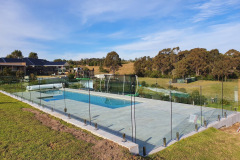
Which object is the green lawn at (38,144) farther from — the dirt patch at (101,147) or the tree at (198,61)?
the tree at (198,61)

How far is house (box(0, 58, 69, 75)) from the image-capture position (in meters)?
35.0

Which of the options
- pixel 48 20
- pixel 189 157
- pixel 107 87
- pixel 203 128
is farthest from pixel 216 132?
pixel 48 20

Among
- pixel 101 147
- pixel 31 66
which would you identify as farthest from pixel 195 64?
pixel 31 66

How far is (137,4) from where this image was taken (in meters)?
12.5

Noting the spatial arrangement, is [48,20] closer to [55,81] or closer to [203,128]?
[55,81]

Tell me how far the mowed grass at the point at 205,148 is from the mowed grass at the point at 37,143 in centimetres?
185

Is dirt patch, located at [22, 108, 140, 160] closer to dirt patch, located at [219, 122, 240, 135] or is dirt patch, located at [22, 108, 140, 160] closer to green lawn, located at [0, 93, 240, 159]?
green lawn, located at [0, 93, 240, 159]

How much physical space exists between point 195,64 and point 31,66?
1449 inches

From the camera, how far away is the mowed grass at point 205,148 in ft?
13.0

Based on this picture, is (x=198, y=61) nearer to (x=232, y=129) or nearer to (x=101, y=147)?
(x=232, y=129)

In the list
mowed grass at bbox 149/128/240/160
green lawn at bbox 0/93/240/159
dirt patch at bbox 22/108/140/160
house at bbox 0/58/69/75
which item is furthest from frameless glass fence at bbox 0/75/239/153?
house at bbox 0/58/69/75

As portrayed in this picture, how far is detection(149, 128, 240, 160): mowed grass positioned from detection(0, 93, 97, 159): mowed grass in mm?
1846

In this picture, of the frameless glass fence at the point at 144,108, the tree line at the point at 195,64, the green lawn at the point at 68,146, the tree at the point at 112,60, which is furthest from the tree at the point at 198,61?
the green lawn at the point at 68,146

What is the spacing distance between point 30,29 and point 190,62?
82.1 ft
